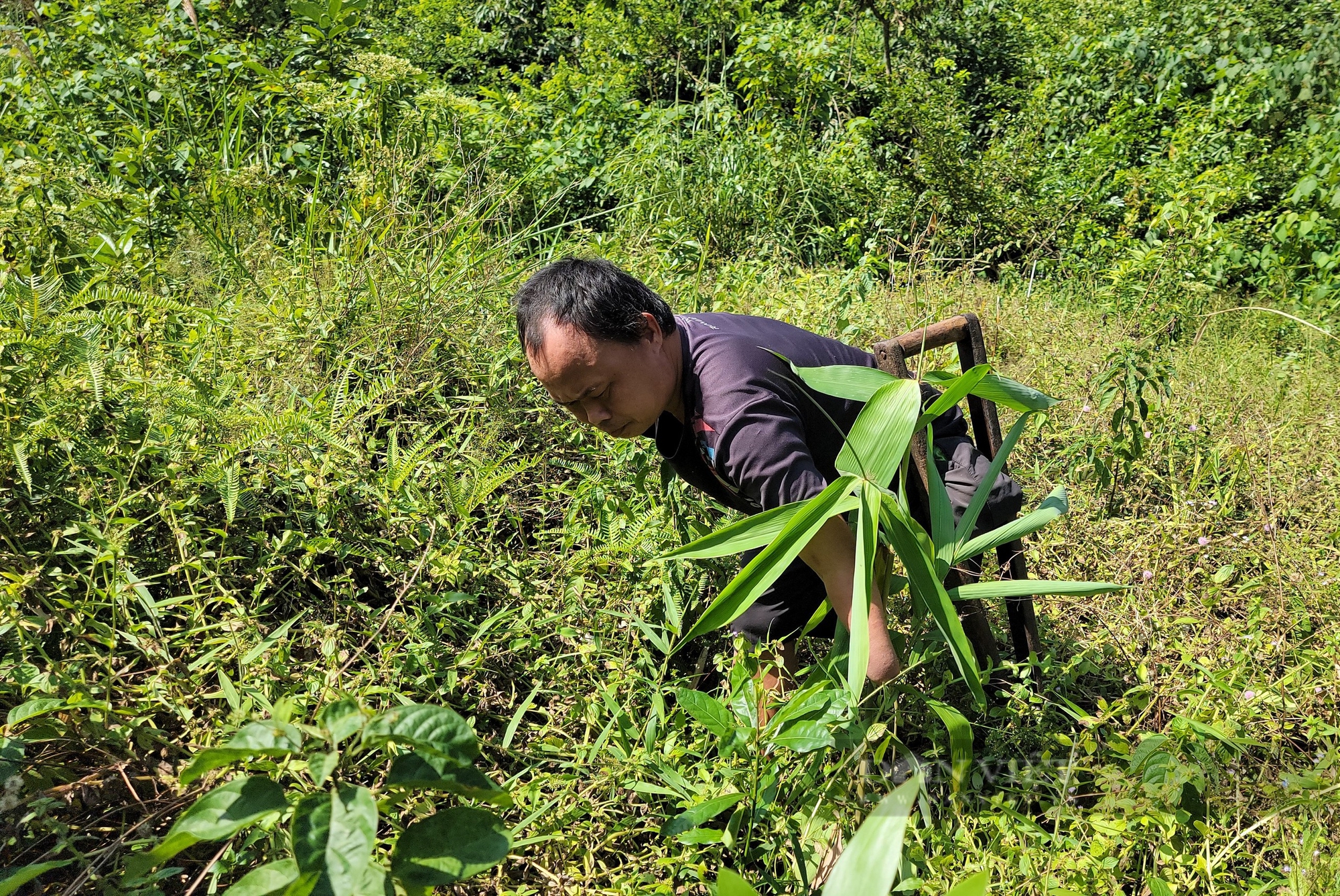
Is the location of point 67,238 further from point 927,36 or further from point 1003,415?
point 927,36

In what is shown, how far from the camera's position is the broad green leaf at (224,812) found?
1.03 metres

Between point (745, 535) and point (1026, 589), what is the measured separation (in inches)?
20.0

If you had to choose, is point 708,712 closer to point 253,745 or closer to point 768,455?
point 768,455

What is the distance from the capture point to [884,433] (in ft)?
4.76

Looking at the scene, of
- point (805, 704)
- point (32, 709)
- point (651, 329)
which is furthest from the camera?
point (651, 329)

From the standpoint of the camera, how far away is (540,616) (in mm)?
2219

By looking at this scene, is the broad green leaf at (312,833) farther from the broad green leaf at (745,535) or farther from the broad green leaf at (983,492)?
the broad green leaf at (983,492)

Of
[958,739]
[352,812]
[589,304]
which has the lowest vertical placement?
[958,739]

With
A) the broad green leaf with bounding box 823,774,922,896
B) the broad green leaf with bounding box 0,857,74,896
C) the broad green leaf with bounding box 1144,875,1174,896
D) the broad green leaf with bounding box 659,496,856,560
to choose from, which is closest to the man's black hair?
the broad green leaf with bounding box 659,496,856,560

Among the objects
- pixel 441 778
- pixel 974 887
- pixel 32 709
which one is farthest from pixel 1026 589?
pixel 32 709

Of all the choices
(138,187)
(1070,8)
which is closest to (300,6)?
(138,187)

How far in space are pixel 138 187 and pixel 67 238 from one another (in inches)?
25.6

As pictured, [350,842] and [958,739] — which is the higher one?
[350,842]

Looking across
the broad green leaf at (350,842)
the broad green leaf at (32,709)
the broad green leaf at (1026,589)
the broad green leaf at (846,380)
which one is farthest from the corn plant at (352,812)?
the broad green leaf at (1026,589)
